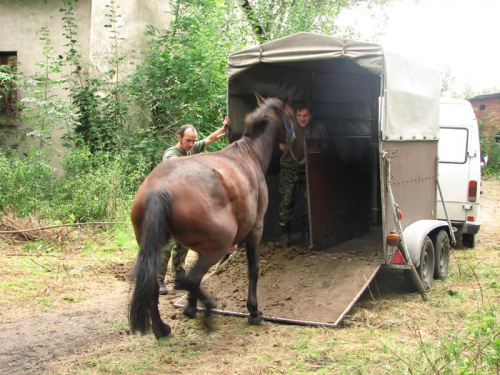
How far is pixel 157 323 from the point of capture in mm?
4637

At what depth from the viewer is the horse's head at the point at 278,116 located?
18.8 feet

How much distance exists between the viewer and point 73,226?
897 centimetres

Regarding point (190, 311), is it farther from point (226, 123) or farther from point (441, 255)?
point (441, 255)

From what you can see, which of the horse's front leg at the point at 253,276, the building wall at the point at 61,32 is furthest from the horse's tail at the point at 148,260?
Result: the building wall at the point at 61,32

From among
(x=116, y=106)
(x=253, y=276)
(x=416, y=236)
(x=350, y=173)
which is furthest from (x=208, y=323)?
(x=116, y=106)

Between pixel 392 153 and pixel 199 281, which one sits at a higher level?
pixel 392 153

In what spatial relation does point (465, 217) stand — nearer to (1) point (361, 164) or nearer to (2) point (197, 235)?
(1) point (361, 164)

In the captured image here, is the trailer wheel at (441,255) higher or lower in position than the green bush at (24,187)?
lower

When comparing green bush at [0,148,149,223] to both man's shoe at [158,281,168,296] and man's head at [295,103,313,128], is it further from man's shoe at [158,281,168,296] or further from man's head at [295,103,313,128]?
man's head at [295,103,313,128]

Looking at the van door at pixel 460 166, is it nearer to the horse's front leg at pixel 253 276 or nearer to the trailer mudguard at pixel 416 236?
the trailer mudguard at pixel 416 236

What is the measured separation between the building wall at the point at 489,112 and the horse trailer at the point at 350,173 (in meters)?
18.9

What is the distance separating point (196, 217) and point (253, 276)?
1253 millimetres

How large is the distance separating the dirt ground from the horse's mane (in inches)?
65.9

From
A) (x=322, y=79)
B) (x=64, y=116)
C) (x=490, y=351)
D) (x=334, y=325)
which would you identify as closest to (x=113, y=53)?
(x=64, y=116)
